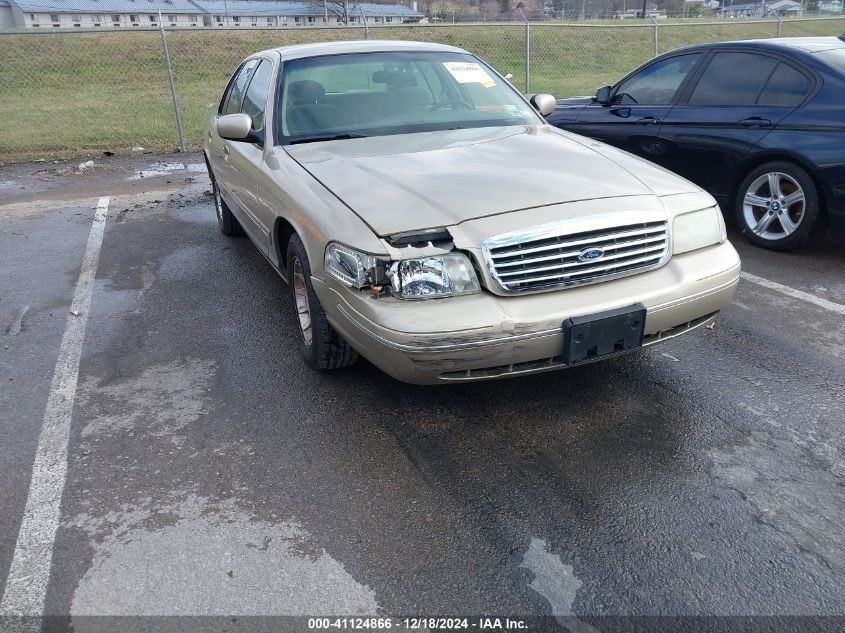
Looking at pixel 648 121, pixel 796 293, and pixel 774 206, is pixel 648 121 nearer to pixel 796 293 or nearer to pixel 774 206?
pixel 774 206

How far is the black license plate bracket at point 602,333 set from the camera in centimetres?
291

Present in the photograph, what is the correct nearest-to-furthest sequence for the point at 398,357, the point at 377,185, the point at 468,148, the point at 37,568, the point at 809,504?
the point at 37,568, the point at 809,504, the point at 398,357, the point at 377,185, the point at 468,148

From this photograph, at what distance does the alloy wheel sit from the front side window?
1.24 m

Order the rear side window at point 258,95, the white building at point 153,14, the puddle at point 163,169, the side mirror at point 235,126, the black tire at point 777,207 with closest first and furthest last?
the side mirror at point 235,126
the rear side window at point 258,95
the black tire at point 777,207
the puddle at point 163,169
the white building at point 153,14

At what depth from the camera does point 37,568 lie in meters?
Result: 2.52

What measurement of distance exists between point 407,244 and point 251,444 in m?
1.18

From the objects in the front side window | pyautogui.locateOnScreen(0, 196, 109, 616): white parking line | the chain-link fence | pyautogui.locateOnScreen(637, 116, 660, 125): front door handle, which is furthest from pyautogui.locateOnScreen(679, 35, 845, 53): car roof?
the chain-link fence

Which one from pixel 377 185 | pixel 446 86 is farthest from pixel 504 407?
pixel 446 86

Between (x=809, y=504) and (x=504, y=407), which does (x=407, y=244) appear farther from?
(x=809, y=504)

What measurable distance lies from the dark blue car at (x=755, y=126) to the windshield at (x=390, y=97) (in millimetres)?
2005

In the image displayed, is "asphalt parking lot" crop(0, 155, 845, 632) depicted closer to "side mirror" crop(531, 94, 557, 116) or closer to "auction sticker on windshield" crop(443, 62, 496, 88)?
"side mirror" crop(531, 94, 557, 116)

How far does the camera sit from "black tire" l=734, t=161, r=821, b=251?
5352 mm

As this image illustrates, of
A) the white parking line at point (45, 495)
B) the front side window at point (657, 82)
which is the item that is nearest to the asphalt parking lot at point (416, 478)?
the white parking line at point (45, 495)

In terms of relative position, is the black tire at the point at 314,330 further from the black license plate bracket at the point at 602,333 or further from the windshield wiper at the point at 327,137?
the black license plate bracket at the point at 602,333
